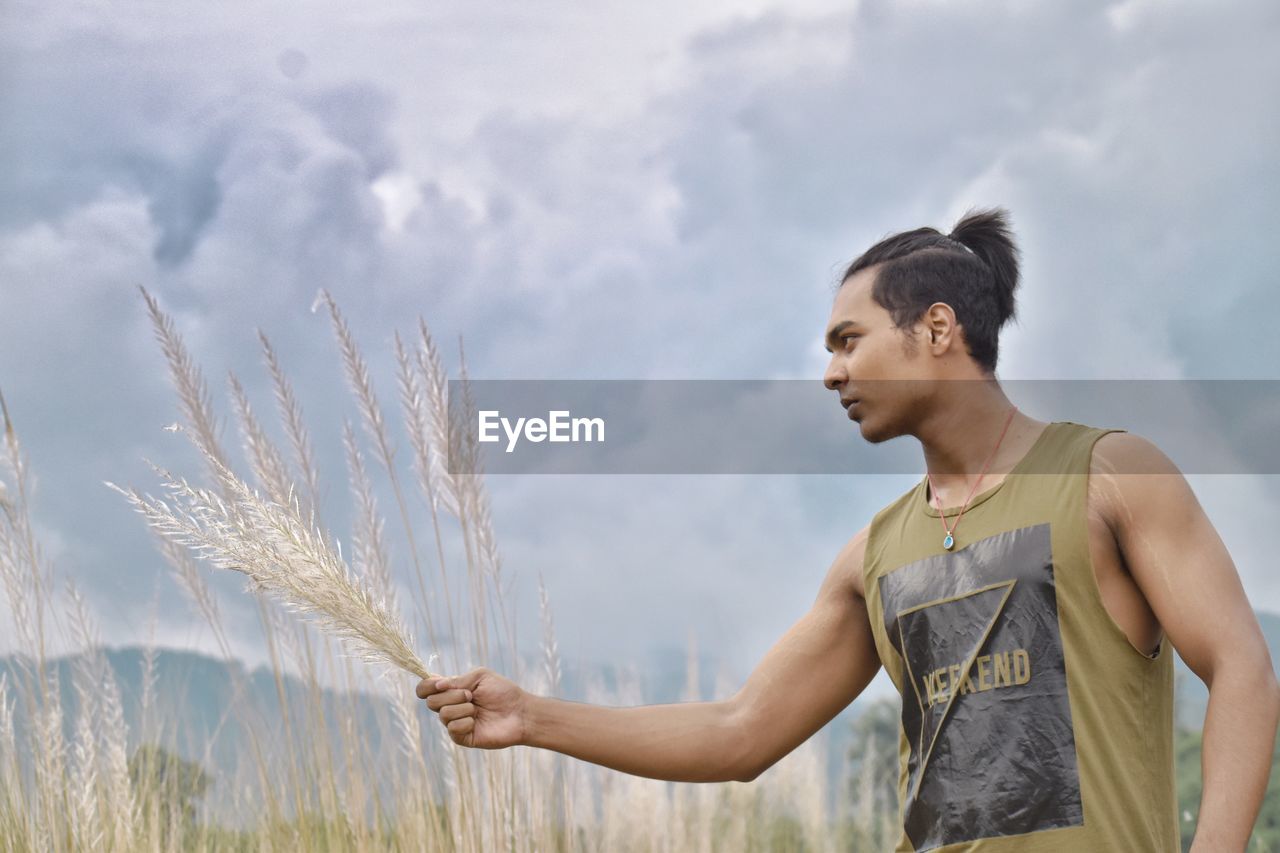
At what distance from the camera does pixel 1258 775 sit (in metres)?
1.80

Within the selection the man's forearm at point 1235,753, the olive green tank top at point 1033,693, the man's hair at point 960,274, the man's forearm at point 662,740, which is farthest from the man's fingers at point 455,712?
the man's forearm at point 1235,753

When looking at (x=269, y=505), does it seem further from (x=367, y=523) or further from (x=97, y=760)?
(x=97, y=760)

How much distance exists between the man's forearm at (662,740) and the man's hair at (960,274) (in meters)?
0.82

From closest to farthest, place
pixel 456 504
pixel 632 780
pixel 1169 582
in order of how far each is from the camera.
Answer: pixel 1169 582 → pixel 456 504 → pixel 632 780

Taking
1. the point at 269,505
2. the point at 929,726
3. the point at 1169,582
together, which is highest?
the point at 269,505

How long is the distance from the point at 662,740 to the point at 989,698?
645mm

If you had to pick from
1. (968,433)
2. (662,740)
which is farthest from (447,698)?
(968,433)

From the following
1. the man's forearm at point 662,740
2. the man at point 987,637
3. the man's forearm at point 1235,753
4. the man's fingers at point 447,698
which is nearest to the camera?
the man's forearm at point 1235,753

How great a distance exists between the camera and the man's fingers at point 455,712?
207 centimetres

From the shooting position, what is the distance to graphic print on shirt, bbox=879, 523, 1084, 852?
1.91 metres

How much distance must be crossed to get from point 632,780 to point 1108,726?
249 centimetres

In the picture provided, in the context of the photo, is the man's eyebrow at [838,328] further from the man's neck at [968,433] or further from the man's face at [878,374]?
the man's neck at [968,433]

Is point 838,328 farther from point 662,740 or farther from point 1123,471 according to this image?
point 662,740

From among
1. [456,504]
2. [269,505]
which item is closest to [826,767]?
[456,504]
